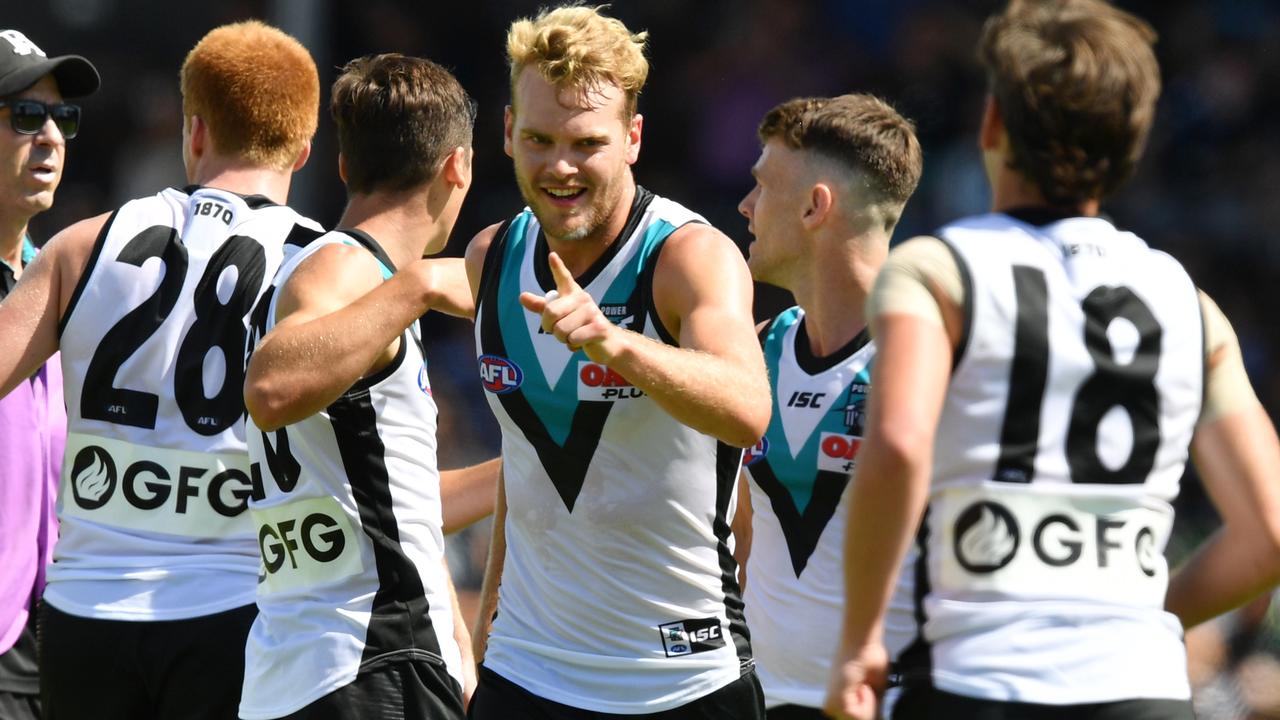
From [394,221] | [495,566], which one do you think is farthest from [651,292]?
[495,566]

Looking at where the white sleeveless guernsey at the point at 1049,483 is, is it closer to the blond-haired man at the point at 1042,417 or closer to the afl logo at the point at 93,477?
the blond-haired man at the point at 1042,417

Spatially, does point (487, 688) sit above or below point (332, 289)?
below

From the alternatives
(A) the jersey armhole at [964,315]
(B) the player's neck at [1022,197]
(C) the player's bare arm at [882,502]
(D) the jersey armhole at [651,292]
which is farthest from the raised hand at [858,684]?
(D) the jersey armhole at [651,292]

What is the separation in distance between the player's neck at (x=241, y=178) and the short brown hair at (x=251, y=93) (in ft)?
0.10

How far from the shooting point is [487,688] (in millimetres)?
4188

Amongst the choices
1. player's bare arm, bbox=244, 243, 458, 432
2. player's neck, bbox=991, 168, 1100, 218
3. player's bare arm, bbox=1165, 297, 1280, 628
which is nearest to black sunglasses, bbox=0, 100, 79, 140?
player's bare arm, bbox=244, 243, 458, 432

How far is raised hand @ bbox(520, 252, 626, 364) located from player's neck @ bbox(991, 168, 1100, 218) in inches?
32.9

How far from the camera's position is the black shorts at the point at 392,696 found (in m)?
3.94

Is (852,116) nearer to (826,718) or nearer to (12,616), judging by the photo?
(826,718)

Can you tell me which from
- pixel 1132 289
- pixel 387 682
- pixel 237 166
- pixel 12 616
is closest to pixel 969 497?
pixel 1132 289

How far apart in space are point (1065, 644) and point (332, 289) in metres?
2.06

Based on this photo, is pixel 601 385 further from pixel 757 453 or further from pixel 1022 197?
pixel 1022 197

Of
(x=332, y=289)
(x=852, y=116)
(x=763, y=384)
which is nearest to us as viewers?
(x=763, y=384)

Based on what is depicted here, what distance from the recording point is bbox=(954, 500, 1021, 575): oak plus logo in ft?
9.48
